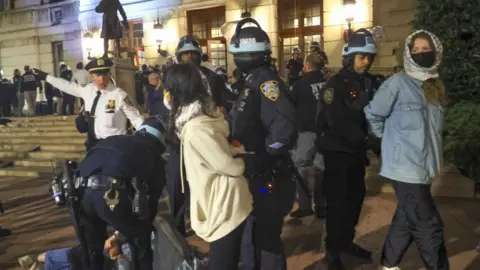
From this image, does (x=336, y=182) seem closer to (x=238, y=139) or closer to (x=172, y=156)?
(x=238, y=139)

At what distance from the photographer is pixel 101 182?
3.03 metres

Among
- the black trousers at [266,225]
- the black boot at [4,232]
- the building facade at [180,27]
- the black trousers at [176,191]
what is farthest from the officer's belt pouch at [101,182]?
the building facade at [180,27]

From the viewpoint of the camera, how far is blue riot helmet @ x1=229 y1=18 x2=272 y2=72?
3.20m

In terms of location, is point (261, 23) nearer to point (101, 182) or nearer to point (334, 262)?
point (334, 262)

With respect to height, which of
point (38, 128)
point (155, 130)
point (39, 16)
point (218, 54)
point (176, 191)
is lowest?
point (38, 128)

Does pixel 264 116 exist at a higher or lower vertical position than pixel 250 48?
lower

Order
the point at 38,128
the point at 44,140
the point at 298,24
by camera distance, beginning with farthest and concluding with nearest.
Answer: the point at 298,24
the point at 38,128
the point at 44,140

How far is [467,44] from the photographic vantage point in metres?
6.80

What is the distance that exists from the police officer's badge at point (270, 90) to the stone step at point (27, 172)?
786cm

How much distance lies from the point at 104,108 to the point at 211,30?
14.4 m

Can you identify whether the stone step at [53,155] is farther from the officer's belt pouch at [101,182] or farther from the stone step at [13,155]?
the officer's belt pouch at [101,182]

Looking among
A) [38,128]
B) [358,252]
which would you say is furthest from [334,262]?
[38,128]

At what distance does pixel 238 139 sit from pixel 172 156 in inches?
68.5

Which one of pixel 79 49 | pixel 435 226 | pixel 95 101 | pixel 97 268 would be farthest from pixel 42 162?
pixel 79 49
